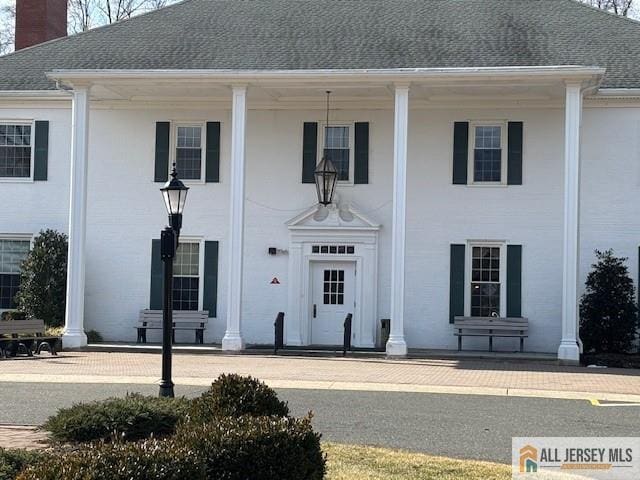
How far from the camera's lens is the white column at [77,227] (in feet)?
72.6

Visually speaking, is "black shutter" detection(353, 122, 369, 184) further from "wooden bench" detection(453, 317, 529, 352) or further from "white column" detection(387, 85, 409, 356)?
"wooden bench" detection(453, 317, 529, 352)

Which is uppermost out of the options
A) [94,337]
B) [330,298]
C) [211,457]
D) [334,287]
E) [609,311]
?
[334,287]

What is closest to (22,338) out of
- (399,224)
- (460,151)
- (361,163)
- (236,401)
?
(399,224)

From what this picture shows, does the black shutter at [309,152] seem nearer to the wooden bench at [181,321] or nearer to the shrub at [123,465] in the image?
the wooden bench at [181,321]

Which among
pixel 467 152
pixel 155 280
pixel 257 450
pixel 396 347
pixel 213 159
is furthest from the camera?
pixel 213 159

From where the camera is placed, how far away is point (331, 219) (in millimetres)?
23719

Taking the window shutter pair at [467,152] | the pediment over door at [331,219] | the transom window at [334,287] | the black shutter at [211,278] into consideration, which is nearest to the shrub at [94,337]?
the black shutter at [211,278]

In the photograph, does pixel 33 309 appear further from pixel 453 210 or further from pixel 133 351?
pixel 453 210

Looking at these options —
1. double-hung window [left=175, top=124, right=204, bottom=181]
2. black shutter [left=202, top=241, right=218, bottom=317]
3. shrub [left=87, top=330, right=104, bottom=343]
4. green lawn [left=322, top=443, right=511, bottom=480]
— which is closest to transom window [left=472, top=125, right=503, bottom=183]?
black shutter [left=202, top=241, right=218, bottom=317]

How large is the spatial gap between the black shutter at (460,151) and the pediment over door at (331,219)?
2.38m

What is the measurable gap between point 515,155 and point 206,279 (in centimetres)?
846

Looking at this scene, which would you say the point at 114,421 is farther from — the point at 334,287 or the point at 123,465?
the point at 334,287

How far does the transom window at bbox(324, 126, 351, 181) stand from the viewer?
24.0 metres

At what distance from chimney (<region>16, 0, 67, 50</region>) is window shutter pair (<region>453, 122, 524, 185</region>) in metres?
13.9
